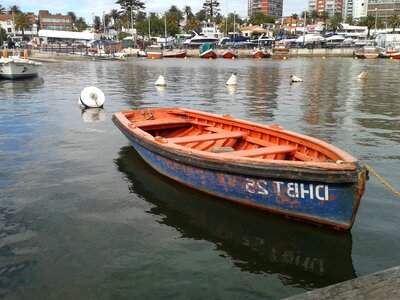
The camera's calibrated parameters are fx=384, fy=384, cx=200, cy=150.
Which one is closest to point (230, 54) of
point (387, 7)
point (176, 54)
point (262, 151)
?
point (176, 54)

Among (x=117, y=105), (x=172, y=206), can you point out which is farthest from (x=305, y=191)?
(x=117, y=105)

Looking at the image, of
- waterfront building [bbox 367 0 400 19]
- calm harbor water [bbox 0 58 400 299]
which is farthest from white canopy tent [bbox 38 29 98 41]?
waterfront building [bbox 367 0 400 19]

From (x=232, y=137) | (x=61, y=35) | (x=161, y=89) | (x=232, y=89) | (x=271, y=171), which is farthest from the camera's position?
(x=61, y=35)

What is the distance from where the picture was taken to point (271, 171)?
6.02 meters

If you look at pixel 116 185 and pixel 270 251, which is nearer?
pixel 270 251

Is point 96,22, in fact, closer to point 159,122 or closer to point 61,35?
point 61,35

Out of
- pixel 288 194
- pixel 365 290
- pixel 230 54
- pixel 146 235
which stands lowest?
pixel 146 235

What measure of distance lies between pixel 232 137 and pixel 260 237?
132 inches

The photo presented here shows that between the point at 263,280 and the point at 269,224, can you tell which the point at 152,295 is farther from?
the point at 269,224

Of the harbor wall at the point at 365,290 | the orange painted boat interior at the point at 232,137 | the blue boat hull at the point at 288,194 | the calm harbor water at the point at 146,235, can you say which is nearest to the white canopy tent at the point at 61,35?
the calm harbor water at the point at 146,235

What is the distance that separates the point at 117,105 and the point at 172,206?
44.2 ft

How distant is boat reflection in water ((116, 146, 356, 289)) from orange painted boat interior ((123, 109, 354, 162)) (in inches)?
43.7

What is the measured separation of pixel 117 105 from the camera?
1997cm

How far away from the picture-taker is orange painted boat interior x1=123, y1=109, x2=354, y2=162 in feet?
23.9
